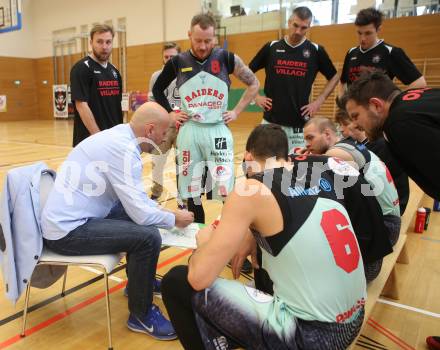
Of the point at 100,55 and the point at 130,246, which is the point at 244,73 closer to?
the point at 100,55

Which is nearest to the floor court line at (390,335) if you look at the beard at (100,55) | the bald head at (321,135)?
the bald head at (321,135)

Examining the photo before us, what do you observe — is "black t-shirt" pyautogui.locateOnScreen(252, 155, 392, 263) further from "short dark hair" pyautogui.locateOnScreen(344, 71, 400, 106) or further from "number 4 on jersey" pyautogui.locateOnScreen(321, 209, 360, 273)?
"short dark hair" pyautogui.locateOnScreen(344, 71, 400, 106)

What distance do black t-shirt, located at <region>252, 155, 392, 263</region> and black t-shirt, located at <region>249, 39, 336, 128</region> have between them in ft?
5.07

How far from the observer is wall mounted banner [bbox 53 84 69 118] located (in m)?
18.1

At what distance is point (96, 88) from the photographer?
341 centimetres

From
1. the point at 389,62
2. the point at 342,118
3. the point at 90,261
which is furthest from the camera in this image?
the point at 389,62

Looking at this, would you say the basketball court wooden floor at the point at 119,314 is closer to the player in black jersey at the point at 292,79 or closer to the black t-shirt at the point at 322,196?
the black t-shirt at the point at 322,196

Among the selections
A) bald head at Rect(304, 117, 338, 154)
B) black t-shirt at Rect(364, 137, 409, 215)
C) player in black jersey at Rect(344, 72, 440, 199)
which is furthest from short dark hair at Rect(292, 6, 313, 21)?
player in black jersey at Rect(344, 72, 440, 199)

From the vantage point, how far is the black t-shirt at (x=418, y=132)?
4.75ft

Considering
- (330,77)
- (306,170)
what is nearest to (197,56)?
(330,77)

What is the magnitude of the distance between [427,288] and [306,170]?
1.81 m

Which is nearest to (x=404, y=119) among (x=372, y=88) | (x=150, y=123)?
(x=372, y=88)

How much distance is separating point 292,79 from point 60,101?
17.4m

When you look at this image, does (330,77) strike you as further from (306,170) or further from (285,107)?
(306,170)
